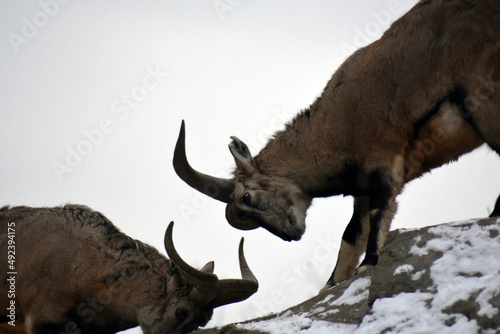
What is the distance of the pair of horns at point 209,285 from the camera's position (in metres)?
10.1

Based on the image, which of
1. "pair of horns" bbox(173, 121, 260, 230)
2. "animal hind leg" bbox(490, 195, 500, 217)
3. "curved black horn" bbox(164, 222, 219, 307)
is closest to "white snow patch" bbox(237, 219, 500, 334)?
"animal hind leg" bbox(490, 195, 500, 217)

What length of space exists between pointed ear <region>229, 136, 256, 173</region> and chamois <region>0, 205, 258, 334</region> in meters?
1.13

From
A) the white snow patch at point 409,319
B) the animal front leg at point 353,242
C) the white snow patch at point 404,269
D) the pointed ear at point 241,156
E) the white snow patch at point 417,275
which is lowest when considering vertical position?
the white snow patch at point 409,319

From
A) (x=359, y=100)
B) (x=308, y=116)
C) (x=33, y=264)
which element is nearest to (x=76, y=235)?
(x=33, y=264)

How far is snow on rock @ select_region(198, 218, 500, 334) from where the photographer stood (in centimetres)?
664

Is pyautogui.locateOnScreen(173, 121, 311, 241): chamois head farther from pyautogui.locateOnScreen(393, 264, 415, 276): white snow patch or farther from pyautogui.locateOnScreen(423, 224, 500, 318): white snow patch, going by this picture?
pyautogui.locateOnScreen(393, 264, 415, 276): white snow patch

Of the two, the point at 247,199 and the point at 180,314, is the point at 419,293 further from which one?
the point at 247,199

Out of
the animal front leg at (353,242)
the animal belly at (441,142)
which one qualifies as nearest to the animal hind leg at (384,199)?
the animal belly at (441,142)

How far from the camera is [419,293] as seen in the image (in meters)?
7.09

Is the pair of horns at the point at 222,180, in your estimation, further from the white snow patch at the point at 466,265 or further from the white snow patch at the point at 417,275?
the white snow patch at the point at 417,275

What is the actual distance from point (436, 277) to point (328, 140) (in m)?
3.40

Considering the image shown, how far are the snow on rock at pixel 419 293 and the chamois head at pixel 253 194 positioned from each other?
2.60 m

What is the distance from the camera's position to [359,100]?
9.83 meters

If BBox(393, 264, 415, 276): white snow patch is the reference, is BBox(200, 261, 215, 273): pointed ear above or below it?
above
